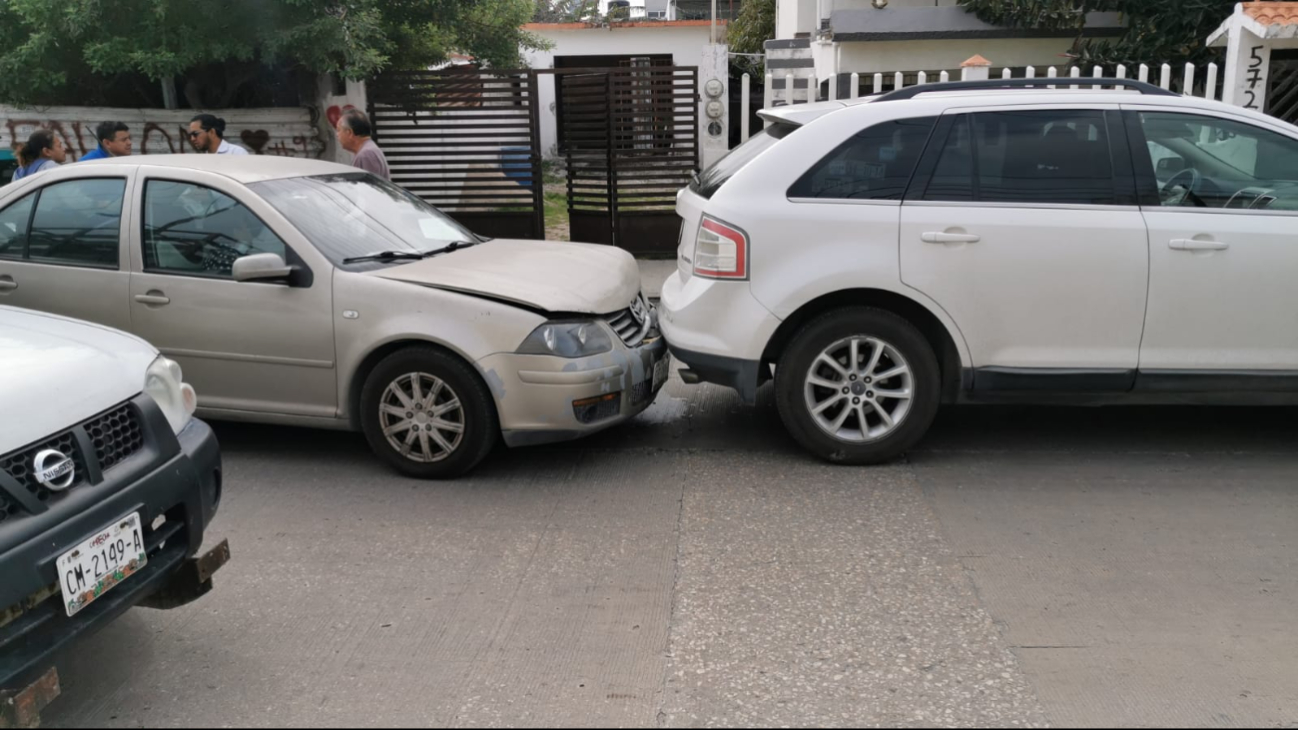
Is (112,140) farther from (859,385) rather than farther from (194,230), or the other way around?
(859,385)

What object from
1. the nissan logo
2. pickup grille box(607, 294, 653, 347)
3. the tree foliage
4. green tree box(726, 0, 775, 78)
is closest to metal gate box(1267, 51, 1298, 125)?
the tree foliage

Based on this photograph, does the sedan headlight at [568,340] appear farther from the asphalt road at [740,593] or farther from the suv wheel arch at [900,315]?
the suv wheel arch at [900,315]

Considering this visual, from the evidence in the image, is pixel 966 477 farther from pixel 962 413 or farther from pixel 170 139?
pixel 170 139

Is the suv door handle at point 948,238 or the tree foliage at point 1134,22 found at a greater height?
the tree foliage at point 1134,22

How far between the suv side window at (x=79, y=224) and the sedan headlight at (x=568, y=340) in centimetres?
234

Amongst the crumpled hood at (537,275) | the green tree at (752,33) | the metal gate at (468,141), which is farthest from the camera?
the green tree at (752,33)

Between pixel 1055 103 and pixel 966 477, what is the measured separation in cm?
192

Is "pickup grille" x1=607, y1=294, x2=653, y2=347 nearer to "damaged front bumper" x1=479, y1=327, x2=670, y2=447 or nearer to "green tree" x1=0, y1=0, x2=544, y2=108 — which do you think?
"damaged front bumper" x1=479, y1=327, x2=670, y2=447

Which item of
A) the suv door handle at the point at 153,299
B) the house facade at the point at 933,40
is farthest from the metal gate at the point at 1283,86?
the suv door handle at the point at 153,299

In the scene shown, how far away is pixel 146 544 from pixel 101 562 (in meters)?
0.23

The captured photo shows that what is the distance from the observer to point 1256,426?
604 centimetres

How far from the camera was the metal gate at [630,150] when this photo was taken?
36.7 ft

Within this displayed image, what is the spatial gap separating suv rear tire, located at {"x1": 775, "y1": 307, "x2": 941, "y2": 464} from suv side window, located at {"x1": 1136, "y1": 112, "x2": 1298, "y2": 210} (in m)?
1.46

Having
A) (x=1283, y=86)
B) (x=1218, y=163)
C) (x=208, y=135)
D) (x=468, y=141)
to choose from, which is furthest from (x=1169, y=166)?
(x=468, y=141)
